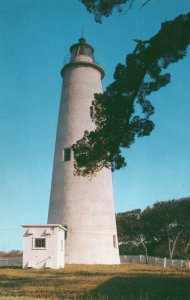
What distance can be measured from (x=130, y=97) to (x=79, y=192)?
545 inches

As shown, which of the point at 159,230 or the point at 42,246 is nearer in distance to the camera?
the point at 42,246

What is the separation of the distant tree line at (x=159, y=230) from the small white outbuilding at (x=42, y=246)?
21.2 metres

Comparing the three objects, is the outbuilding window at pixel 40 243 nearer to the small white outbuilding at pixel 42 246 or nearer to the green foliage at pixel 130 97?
the small white outbuilding at pixel 42 246

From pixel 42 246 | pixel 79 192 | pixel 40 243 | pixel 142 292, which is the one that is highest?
pixel 79 192

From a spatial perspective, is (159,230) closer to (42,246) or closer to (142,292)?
(42,246)

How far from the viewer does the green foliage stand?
11.9 metres

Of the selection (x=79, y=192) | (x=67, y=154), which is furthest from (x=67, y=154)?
(x=79, y=192)

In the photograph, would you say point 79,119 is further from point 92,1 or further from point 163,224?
point 163,224

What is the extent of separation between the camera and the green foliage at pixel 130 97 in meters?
11.9

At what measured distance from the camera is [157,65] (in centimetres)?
1270

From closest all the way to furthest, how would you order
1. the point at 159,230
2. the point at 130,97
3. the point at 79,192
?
the point at 130,97 < the point at 79,192 < the point at 159,230

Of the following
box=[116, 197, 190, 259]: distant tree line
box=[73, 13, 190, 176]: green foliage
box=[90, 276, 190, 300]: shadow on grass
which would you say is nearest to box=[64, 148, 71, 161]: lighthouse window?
box=[73, 13, 190, 176]: green foliage

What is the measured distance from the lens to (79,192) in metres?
25.9

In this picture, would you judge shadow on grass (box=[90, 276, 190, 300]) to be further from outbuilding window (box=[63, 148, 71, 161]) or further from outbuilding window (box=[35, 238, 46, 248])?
outbuilding window (box=[63, 148, 71, 161])
